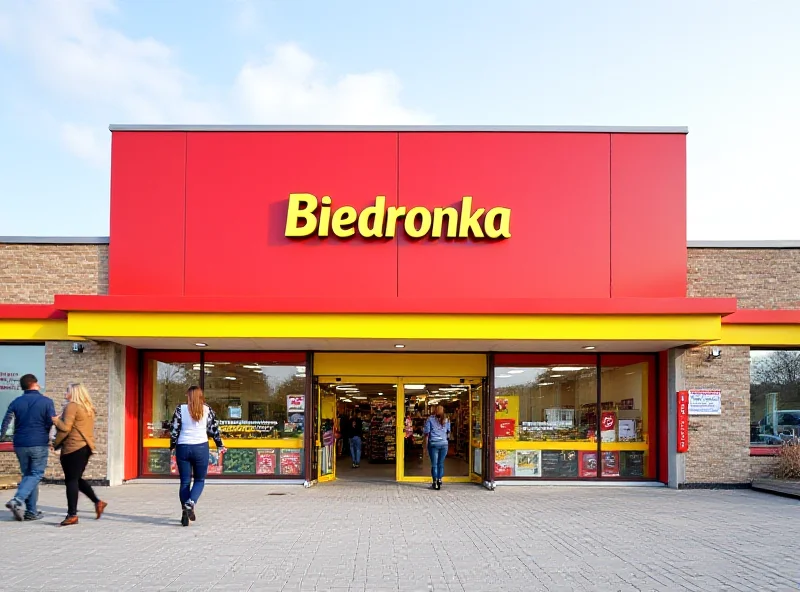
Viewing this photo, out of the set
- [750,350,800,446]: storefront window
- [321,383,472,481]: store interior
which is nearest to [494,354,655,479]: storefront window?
[321,383,472,481]: store interior

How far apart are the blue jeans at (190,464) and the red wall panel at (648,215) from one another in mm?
7675

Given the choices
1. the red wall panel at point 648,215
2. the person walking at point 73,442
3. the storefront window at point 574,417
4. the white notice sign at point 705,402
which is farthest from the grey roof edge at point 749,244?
the person walking at point 73,442

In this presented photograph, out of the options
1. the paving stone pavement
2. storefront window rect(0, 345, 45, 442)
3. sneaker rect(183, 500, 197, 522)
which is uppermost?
storefront window rect(0, 345, 45, 442)

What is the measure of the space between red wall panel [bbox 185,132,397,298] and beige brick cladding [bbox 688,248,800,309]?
17.8ft

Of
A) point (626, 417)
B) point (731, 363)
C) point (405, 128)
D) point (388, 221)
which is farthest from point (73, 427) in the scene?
point (731, 363)

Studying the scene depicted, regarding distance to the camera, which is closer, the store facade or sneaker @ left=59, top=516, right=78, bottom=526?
sneaker @ left=59, top=516, right=78, bottom=526

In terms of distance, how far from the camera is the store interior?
53.9ft

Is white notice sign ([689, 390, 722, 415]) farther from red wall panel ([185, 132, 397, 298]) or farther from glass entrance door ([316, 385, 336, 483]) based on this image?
glass entrance door ([316, 385, 336, 483])

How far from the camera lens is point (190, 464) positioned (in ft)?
29.7

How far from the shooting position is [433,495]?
12547mm

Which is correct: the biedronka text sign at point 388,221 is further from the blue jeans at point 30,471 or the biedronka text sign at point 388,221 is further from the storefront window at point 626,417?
the blue jeans at point 30,471

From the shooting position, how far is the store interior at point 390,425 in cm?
1642

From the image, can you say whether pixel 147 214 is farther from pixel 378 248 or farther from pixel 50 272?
pixel 378 248

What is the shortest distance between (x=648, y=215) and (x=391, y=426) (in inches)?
420
